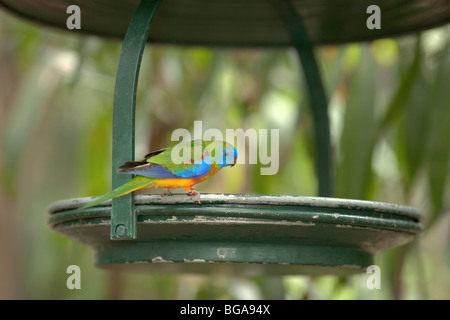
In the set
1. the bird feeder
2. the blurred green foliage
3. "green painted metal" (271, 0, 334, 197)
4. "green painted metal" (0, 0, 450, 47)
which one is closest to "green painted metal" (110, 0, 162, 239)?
the bird feeder

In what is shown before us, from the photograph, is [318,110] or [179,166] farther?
[318,110]

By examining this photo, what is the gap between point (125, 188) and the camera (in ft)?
3.43

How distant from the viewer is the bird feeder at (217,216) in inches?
41.5

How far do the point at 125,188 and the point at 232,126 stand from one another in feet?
5.41

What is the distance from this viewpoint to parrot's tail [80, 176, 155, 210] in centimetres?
104

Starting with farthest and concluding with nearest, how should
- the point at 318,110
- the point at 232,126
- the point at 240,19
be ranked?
the point at 232,126 < the point at 318,110 < the point at 240,19

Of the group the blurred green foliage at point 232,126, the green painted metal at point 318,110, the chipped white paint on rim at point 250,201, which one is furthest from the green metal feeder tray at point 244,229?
the blurred green foliage at point 232,126

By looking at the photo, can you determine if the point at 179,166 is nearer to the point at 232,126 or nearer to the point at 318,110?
the point at 318,110

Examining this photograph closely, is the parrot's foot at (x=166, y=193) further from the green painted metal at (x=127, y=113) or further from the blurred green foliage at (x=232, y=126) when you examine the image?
the blurred green foliage at (x=232, y=126)

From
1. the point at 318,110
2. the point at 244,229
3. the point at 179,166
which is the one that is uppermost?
the point at 318,110

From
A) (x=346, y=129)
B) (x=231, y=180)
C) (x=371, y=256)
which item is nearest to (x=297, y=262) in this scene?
(x=371, y=256)

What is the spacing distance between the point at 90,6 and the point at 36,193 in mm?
1518

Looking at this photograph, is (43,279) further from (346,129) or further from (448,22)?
(448,22)

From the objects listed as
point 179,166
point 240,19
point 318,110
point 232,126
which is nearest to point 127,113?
point 179,166
